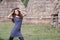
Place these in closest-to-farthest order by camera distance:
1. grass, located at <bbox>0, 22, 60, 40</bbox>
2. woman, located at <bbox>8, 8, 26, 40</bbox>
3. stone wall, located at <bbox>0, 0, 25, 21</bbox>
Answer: woman, located at <bbox>8, 8, 26, 40</bbox>
grass, located at <bbox>0, 22, 60, 40</bbox>
stone wall, located at <bbox>0, 0, 25, 21</bbox>

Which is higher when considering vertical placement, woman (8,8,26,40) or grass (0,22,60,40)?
woman (8,8,26,40)

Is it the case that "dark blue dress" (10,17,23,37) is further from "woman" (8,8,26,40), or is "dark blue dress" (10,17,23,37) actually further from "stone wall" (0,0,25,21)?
"stone wall" (0,0,25,21)

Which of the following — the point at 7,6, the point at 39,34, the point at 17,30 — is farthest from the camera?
the point at 7,6

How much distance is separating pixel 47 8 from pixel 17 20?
9.30m

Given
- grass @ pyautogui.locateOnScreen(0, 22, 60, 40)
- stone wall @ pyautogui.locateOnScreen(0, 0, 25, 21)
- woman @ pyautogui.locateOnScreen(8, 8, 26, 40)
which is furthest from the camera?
stone wall @ pyautogui.locateOnScreen(0, 0, 25, 21)

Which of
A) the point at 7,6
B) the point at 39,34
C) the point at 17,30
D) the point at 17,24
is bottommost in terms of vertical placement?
the point at 39,34

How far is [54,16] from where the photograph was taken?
659 inches

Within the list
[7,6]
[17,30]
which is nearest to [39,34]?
[17,30]

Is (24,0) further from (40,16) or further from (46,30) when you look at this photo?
(46,30)

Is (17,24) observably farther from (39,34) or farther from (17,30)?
(39,34)

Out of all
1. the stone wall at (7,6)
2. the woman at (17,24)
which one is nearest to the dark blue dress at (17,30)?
the woman at (17,24)

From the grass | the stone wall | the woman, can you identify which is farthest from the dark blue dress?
the stone wall

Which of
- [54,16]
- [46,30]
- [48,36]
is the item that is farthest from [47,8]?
[48,36]

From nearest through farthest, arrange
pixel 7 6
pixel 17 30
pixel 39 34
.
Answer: pixel 17 30
pixel 39 34
pixel 7 6
